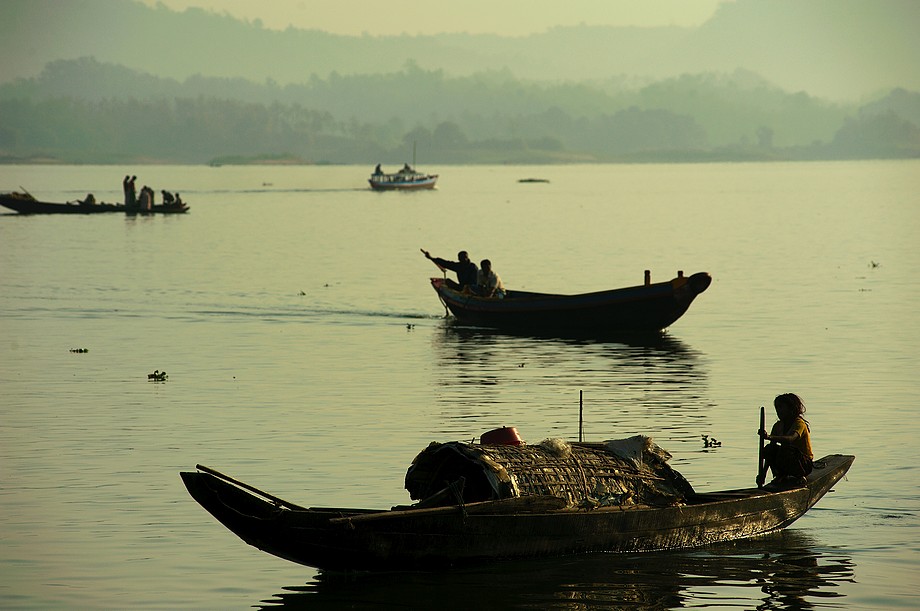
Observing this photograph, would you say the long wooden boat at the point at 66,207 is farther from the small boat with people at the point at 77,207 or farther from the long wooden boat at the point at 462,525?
the long wooden boat at the point at 462,525

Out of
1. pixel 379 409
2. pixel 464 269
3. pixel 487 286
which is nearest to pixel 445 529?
pixel 379 409

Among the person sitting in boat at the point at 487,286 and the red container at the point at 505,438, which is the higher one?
the person sitting in boat at the point at 487,286

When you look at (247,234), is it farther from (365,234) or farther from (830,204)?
(830,204)

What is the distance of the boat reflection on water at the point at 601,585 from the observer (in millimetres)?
14469

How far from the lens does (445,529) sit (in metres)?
14.5

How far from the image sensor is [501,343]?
1357 inches

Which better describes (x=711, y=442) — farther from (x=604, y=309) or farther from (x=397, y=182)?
(x=397, y=182)

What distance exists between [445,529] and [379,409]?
10585 mm

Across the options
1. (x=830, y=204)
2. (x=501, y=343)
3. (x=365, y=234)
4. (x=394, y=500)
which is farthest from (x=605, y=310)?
(x=830, y=204)

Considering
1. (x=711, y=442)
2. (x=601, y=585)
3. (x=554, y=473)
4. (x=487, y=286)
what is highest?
(x=487, y=286)

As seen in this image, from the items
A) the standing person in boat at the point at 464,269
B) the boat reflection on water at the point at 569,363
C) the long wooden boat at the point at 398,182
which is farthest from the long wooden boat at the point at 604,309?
the long wooden boat at the point at 398,182

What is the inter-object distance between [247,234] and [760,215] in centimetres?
4889

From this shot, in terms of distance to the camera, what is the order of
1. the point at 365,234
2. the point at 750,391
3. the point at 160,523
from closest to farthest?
the point at 160,523
the point at 750,391
the point at 365,234

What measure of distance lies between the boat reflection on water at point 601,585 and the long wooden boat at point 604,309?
18.8m
